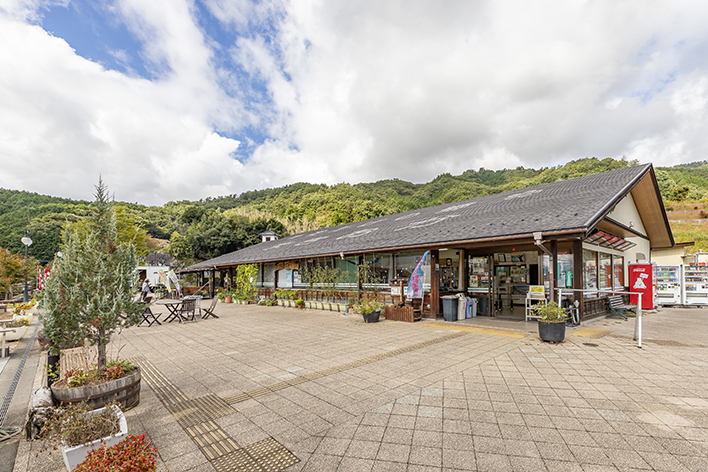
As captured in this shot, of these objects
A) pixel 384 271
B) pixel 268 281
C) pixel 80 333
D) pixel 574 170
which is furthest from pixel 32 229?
pixel 574 170

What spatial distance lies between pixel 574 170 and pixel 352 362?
3615cm

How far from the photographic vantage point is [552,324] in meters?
6.53

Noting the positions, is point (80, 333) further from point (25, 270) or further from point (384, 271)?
point (25, 270)

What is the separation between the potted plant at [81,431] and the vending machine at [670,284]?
18266 mm

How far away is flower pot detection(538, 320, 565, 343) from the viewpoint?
6524 millimetres

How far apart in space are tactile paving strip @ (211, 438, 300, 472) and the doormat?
720 centimetres

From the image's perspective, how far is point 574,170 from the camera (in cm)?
3300

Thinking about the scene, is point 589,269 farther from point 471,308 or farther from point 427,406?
Result: point 427,406

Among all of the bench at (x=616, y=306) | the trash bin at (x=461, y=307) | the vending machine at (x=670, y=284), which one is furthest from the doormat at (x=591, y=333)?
the vending machine at (x=670, y=284)

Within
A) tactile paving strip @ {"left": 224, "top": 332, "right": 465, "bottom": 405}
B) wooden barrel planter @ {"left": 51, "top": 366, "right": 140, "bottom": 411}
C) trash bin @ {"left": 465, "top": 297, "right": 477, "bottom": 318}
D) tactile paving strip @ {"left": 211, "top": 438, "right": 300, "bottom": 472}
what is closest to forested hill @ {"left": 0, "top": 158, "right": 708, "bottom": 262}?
trash bin @ {"left": 465, "top": 297, "right": 477, "bottom": 318}

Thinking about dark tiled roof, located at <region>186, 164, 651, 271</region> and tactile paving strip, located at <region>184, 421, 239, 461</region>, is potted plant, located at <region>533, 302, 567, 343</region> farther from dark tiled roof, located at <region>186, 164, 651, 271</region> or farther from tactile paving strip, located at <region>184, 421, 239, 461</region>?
tactile paving strip, located at <region>184, 421, 239, 461</region>

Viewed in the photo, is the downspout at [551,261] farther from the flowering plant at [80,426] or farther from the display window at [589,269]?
the flowering plant at [80,426]

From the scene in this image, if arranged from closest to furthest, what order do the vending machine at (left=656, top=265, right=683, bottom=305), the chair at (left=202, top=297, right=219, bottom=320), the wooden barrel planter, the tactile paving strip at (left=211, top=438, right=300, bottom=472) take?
the tactile paving strip at (left=211, top=438, right=300, bottom=472) < the wooden barrel planter < the chair at (left=202, top=297, right=219, bottom=320) < the vending machine at (left=656, top=265, right=683, bottom=305)

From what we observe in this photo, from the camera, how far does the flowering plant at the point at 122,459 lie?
187 cm
